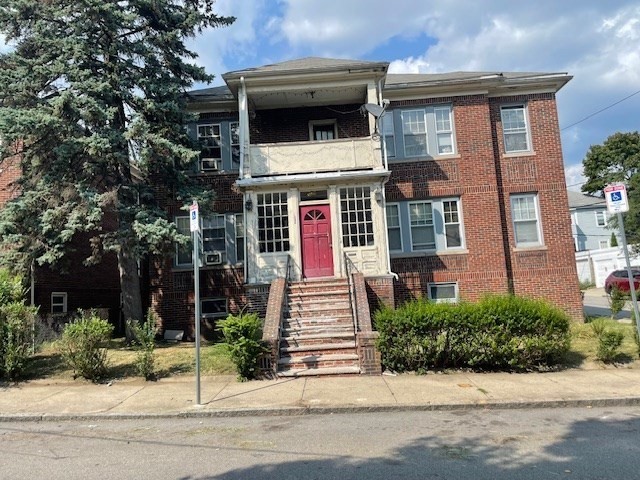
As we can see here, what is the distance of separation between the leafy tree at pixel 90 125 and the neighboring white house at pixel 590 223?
167ft

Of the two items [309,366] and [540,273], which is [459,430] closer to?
[309,366]

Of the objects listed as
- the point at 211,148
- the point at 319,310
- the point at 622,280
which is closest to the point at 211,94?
the point at 211,148

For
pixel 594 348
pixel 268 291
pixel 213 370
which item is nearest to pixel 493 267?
pixel 594 348

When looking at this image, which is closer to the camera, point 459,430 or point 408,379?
point 459,430

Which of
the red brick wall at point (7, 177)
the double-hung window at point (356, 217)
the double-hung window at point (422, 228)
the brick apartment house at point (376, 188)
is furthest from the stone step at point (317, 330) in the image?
the red brick wall at point (7, 177)

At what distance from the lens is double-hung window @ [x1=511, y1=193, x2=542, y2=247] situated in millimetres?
16016

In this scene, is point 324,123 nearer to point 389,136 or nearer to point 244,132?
point 389,136

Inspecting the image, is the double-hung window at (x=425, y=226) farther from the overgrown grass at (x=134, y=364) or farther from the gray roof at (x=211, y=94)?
the overgrown grass at (x=134, y=364)

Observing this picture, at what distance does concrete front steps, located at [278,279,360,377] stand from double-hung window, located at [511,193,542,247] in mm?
6617

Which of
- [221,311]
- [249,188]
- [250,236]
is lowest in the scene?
[221,311]

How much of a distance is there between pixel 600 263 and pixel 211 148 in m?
34.4

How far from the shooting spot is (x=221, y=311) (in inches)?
632

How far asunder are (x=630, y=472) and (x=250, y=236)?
1122 centimetres

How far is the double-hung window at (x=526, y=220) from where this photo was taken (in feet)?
52.5
